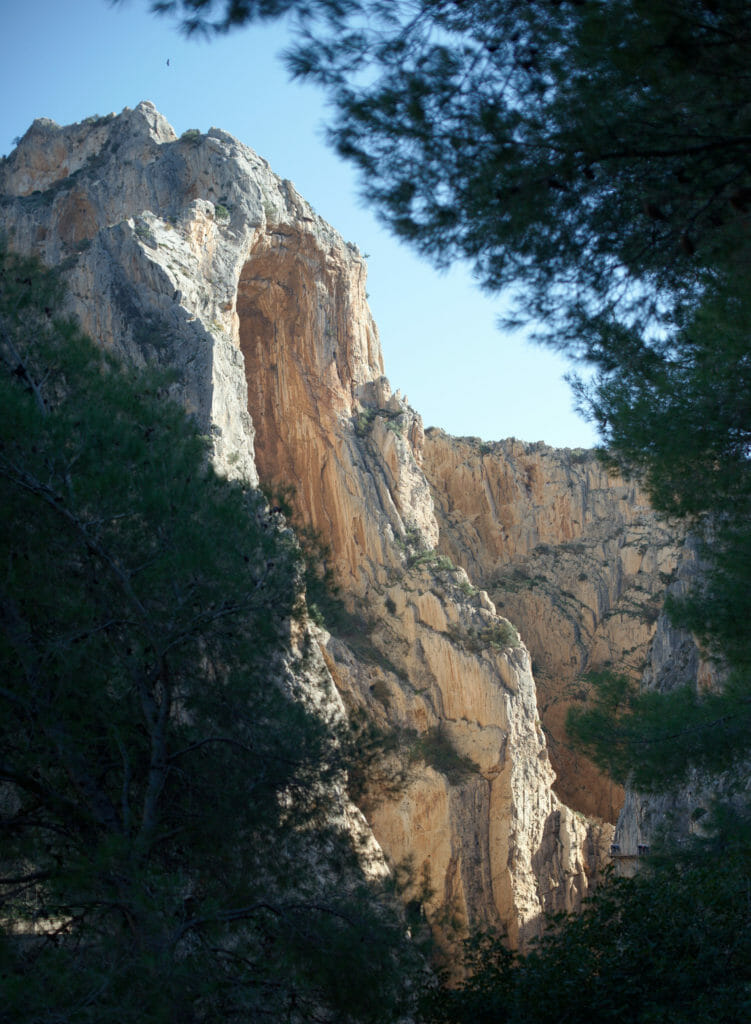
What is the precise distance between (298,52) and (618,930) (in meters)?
8.25

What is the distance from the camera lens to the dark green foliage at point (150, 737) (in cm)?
618

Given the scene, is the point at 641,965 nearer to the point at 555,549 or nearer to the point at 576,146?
the point at 576,146

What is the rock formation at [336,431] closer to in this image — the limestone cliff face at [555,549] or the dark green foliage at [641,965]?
the limestone cliff face at [555,549]

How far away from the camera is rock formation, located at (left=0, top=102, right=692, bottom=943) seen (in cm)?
2138

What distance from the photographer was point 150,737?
7.25 meters

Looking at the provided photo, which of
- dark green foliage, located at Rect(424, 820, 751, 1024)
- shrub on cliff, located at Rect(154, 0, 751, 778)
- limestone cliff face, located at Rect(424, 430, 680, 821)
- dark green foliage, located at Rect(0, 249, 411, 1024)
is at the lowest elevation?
dark green foliage, located at Rect(424, 820, 751, 1024)

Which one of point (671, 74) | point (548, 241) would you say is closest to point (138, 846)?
point (548, 241)

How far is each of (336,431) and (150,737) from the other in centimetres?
1999

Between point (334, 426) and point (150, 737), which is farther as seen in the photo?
point (334, 426)

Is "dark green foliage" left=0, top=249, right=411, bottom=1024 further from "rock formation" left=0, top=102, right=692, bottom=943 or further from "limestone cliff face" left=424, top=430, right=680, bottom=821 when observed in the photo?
"limestone cliff face" left=424, top=430, right=680, bottom=821


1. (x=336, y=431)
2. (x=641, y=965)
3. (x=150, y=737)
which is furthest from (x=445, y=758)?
(x=150, y=737)

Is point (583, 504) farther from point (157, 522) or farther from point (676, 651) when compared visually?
point (157, 522)

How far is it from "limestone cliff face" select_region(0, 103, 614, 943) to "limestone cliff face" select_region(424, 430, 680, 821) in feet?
26.9

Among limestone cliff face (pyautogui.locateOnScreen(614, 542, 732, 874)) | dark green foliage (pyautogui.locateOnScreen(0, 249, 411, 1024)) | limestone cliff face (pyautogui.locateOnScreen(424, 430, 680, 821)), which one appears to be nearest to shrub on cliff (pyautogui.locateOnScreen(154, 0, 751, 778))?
dark green foliage (pyautogui.locateOnScreen(0, 249, 411, 1024))
